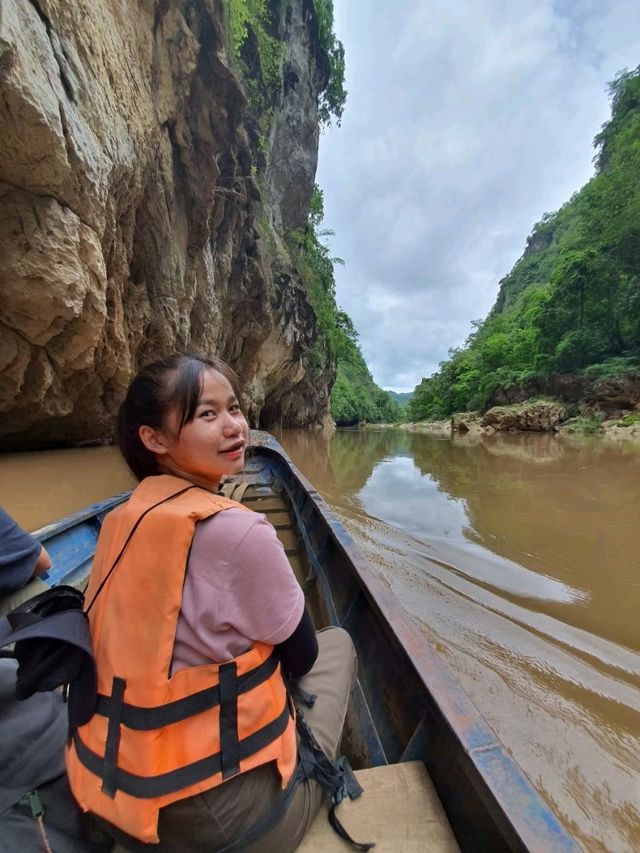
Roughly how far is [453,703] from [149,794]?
0.77 metres

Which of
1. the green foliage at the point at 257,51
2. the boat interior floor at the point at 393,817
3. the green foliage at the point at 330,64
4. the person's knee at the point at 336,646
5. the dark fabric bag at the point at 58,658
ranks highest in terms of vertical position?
the green foliage at the point at 330,64

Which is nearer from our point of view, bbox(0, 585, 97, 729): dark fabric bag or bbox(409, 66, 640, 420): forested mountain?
bbox(0, 585, 97, 729): dark fabric bag

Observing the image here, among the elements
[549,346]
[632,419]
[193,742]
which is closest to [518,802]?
[193,742]

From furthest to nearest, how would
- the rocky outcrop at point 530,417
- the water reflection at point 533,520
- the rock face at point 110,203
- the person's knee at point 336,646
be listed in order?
1. the rocky outcrop at point 530,417
2. the rock face at point 110,203
3. the water reflection at point 533,520
4. the person's knee at point 336,646

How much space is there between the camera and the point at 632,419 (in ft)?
43.4

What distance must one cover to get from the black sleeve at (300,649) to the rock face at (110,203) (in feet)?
17.7

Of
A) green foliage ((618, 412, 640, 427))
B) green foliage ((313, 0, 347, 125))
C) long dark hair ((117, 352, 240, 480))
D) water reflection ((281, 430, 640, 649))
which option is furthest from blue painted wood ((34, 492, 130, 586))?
green foliage ((313, 0, 347, 125))

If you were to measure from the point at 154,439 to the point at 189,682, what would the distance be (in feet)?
1.69

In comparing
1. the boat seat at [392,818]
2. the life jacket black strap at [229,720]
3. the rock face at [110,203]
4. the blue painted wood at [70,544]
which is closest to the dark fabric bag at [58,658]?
the life jacket black strap at [229,720]

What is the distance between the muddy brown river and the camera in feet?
4.98

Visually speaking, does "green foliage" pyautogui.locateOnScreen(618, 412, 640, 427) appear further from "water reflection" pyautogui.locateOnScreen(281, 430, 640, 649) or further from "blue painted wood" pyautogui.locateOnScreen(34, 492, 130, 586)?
"blue painted wood" pyautogui.locateOnScreen(34, 492, 130, 586)

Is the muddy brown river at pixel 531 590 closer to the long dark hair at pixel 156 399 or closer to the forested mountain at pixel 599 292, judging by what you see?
the long dark hair at pixel 156 399

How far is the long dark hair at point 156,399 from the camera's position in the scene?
898mm

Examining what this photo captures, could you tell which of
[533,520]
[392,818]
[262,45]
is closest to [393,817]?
[392,818]
